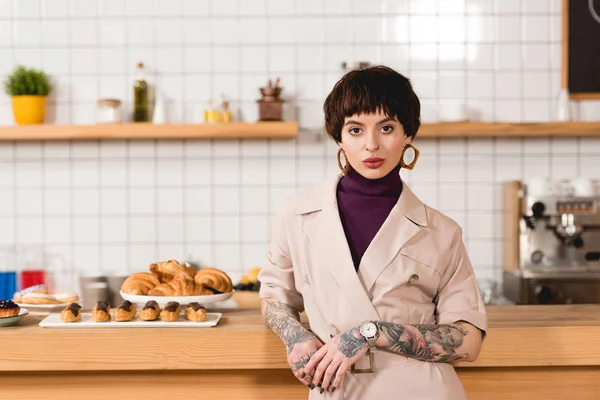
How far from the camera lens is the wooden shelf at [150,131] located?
3297mm

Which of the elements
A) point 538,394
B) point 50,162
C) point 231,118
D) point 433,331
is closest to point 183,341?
point 433,331

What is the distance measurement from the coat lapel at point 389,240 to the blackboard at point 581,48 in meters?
2.31

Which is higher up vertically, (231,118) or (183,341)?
(231,118)

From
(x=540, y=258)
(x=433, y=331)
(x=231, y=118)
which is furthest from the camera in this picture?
(x=231, y=118)

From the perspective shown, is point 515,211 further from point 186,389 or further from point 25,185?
point 25,185

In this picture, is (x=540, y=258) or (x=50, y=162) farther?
(x=50, y=162)

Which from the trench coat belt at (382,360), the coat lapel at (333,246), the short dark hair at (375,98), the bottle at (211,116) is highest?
the bottle at (211,116)

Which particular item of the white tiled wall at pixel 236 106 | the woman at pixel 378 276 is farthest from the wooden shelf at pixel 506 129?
the woman at pixel 378 276

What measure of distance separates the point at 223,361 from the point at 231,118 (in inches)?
72.8

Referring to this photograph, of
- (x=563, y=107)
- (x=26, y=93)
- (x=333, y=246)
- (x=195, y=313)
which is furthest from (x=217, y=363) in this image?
(x=563, y=107)

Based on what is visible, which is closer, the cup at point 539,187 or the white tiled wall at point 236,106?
the cup at point 539,187

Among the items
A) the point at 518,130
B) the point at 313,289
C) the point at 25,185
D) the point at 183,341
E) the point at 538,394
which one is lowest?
the point at 538,394

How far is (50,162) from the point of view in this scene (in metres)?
3.58

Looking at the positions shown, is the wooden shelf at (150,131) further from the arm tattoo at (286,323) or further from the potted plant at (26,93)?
the arm tattoo at (286,323)
